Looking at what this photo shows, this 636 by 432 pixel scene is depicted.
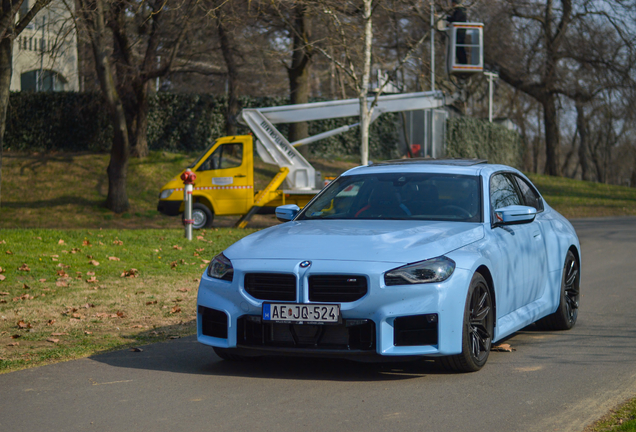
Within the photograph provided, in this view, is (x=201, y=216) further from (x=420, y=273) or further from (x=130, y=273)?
(x=420, y=273)

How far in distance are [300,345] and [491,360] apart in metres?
1.68

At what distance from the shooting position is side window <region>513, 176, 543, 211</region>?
7.90m

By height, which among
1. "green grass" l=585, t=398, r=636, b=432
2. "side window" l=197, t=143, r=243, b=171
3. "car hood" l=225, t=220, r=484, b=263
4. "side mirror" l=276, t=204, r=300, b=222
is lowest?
"green grass" l=585, t=398, r=636, b=432

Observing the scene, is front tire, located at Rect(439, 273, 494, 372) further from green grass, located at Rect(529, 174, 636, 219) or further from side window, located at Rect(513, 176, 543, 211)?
green grass, located at Rect(529, 174, 636, 219)

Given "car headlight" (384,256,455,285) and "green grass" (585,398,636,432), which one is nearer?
"green grass" (585,398,636,432)

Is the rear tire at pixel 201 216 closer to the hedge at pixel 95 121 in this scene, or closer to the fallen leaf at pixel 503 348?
the hedge at pixel 95 121

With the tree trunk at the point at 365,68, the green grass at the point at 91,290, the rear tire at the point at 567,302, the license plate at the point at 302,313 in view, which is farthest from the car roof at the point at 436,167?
the tree trunk at the point at 365,68

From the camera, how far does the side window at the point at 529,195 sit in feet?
25.9

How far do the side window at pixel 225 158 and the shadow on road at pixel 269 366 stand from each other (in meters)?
13.9

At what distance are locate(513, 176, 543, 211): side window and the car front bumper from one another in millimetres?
2407

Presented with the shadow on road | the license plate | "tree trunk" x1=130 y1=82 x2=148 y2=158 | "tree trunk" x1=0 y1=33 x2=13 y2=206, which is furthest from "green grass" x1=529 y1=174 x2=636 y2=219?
the license plate

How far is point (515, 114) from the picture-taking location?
61469mm

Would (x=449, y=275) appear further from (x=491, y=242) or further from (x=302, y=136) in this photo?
(x=302, y=136)

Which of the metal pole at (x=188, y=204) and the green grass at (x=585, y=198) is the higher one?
the metal pole at (x=188, y=204)
